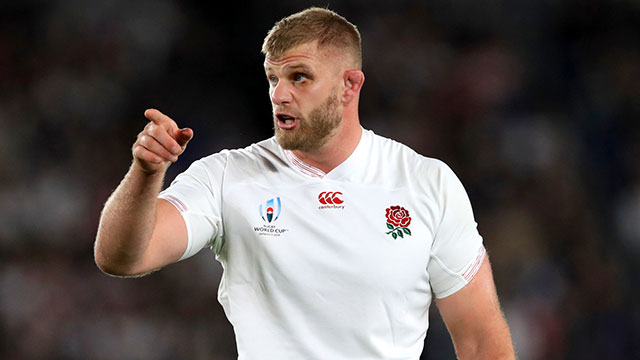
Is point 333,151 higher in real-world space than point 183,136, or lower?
lower

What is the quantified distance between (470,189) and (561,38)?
5.63 feet

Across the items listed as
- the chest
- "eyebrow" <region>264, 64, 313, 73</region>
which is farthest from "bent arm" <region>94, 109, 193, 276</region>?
"eyebrow" <region>264, 64, 313, 73</region>

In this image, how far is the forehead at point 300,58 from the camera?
3.13 m

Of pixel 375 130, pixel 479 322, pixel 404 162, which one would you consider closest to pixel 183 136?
pixel 404 162

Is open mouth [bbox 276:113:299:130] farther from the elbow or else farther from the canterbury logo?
the elbow

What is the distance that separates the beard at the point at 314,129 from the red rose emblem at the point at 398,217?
0.39 meters

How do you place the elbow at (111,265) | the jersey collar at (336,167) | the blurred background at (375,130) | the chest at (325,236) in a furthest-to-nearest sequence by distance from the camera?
1. the blurred background at (375,130)
2. the jersey collar at (336,167)
3. the chest at (325,236)
4. the elbow at (111,265)

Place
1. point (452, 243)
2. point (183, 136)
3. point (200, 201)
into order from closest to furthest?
point (183, 136), point (200, 201), point (452, 243)

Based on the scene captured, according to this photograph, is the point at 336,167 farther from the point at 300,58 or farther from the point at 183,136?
the point at 183,136

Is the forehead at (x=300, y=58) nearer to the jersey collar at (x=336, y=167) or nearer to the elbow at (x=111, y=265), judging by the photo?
the jersey collar at (x=336, y=167)

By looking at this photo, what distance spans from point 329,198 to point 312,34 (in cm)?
64

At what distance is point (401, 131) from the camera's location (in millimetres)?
7188

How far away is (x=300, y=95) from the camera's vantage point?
313 cm

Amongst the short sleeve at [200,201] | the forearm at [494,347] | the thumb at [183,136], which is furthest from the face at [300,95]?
the forearm at [494,347]
